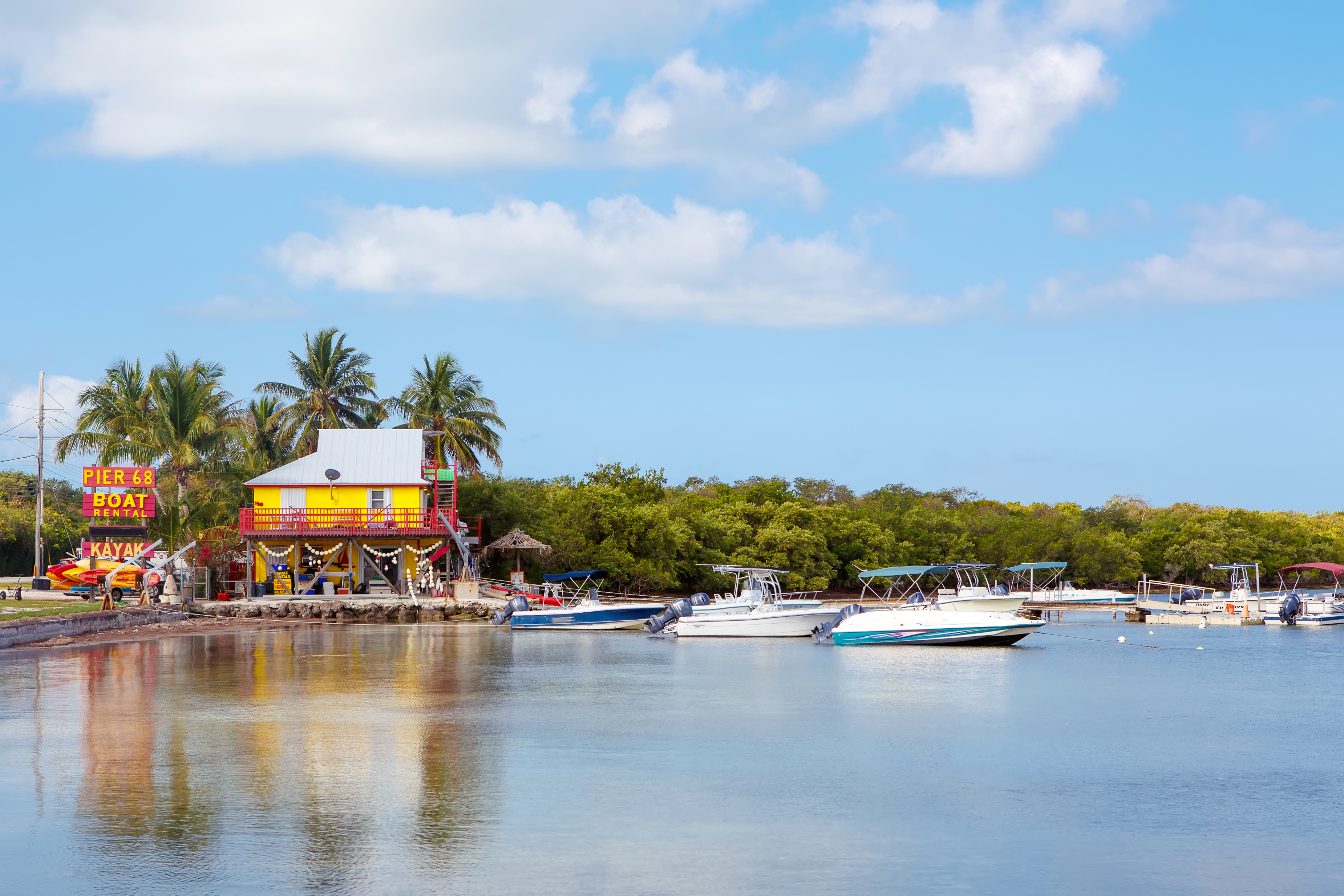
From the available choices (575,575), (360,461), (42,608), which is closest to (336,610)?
(360,461)

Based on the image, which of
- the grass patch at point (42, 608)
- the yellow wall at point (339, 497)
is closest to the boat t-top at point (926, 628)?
the yellow wall at point (339, 497)

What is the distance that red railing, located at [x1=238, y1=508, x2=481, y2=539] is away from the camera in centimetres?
5022

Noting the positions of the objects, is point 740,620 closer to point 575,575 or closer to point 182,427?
point 575,575

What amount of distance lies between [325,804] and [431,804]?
3.57 ft

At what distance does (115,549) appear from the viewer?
161 feet

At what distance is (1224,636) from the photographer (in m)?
50.8

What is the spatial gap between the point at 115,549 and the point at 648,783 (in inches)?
1651

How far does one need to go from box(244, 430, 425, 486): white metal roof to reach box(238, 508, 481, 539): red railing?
1.27 meters

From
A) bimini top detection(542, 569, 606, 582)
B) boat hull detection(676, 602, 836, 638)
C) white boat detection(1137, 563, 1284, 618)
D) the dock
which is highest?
bimini top detection(542, 569, 606, 582)

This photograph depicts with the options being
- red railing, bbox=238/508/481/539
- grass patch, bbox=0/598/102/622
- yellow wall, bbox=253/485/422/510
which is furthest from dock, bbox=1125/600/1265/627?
grass patch, bbox=0/598/102/622

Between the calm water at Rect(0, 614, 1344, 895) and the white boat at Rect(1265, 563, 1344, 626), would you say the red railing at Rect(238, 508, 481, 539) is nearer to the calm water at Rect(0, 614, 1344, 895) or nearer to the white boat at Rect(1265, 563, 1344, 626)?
the calm water at Rect(0, 614, 1344, 895)

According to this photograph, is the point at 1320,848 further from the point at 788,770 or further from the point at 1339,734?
the point at 1339,734

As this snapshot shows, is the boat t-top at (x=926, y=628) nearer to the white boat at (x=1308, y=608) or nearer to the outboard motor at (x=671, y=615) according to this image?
the outboard motor at (x=671, y=615)

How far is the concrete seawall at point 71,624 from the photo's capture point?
3067 cm
